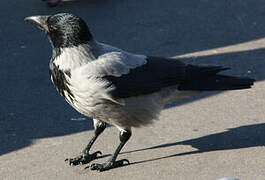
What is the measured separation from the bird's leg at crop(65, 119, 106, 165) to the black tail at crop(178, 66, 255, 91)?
0.77 meters

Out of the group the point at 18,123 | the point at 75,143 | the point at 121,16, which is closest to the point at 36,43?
the point at 121,16

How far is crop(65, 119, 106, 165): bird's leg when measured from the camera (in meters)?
5.47

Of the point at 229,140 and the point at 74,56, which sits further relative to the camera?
the point at 229,140

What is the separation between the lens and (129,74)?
17.1ft

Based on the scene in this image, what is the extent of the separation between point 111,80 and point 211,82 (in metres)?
0.93

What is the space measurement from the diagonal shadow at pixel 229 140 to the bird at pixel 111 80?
1.56 feet

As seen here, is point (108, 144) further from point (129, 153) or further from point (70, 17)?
point (70, 17)

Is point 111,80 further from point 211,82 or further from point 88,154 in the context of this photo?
point 211,82

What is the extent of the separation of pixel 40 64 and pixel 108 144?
2163 mm

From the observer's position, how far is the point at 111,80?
201 inches

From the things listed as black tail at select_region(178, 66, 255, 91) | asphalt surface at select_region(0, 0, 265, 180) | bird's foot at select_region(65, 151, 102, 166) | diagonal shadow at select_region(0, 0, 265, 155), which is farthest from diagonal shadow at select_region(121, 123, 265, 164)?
diagonal shadow at select_region(0, 0, 265, 155)

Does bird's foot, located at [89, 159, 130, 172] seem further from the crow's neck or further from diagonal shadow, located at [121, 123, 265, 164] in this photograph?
the crow's neck

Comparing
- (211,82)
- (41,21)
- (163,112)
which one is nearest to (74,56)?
(41,21)

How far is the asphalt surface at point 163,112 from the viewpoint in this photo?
538 cm
